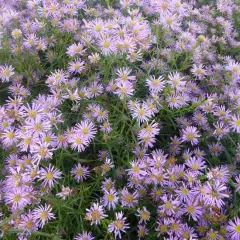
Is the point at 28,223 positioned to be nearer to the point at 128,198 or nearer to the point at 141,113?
the point at 128,198

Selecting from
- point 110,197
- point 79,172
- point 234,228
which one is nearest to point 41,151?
point 79,172

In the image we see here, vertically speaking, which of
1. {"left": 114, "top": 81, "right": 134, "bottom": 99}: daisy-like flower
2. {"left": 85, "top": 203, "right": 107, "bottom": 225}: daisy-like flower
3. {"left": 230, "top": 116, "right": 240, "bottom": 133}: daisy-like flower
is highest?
{"left": 114, "top": 81, "right": 134, "bottom": 99}: daisy-like flower

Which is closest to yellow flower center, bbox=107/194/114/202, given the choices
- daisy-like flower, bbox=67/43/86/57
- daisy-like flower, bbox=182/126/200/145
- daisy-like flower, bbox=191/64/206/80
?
daisy-like flower, bbox=182/126/200/145

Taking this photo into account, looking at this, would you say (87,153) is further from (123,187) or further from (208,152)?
(208,152)

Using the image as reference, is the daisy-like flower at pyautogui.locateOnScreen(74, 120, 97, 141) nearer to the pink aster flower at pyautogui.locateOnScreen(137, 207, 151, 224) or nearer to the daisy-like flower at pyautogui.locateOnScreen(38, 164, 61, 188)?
the daisy-like flower at pyautogui.locateOnScreen(38, 164, 61, 188)

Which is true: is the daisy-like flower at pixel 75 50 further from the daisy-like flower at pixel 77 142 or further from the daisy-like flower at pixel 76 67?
the daisy-like flower at pixel 77 142

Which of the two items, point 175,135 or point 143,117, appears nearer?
point 143,117

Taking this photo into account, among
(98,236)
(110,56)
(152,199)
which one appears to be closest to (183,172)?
(152,199)
